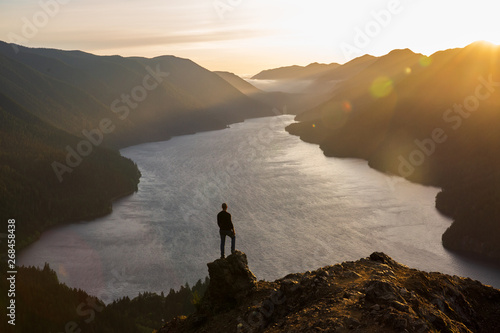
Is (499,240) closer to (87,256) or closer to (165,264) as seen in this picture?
(165,264)

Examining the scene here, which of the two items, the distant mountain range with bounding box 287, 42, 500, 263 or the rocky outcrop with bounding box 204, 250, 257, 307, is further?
the distant mountain range with bounding box 287, 42, 500, 263

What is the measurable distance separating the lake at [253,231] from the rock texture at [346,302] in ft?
198

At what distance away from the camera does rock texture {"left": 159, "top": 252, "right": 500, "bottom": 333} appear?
14.7 m

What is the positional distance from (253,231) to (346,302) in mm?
88479

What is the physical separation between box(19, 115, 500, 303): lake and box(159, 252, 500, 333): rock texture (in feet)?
198

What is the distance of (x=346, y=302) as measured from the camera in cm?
1588

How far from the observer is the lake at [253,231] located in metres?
86.5

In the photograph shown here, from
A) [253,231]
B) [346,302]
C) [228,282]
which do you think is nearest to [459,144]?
[253,231]

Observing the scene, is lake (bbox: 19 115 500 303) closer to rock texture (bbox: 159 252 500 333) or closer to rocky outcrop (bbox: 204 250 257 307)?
rocky outcrop (bbox: 204 250 257 307)

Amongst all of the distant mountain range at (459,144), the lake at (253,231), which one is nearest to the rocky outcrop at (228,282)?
the lake at (253,231)

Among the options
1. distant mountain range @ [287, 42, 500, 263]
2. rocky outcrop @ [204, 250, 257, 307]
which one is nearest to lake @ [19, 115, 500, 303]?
distant mountain range @ [287, 42, 500, 263]

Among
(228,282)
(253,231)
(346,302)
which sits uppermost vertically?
(346,302)

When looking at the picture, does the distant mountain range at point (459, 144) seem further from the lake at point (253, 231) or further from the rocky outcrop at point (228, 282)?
the rocky outcrop at point (228, 282)

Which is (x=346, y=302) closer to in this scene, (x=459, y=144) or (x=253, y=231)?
(x=253, y=231)
